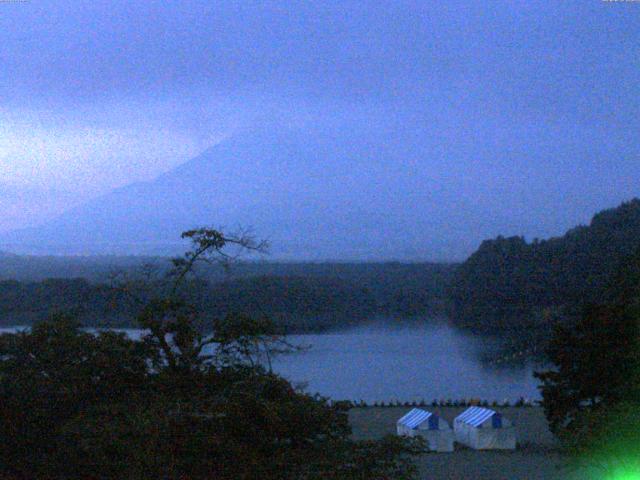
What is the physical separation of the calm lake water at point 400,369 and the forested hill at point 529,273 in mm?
A: 7756

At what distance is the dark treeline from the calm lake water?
4.50 feet

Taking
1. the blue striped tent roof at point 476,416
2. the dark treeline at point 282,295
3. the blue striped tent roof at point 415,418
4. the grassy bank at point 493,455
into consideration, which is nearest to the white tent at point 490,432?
the blue striped tent roof at point 476,416

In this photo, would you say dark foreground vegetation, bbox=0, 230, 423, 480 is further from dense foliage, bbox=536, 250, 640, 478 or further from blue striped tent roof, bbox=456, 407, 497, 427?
blue striped tent roof, bbox=456, 407, 497, 427

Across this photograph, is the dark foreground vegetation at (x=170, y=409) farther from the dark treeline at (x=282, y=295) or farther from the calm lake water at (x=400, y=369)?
the calm lake water at (x=400, y=369)

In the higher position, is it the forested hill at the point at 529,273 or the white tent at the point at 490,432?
the forested hill at the point at 529,273

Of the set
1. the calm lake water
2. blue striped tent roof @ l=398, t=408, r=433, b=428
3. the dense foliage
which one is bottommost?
the calm lake water

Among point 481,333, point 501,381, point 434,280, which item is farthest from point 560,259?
point 501,381

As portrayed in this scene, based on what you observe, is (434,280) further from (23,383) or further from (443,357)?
(23,383)

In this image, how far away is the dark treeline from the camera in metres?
7.69

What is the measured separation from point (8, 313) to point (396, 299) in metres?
36.8

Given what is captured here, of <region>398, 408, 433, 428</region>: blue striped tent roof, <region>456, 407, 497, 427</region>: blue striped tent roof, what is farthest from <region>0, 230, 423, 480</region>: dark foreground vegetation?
<region>456, 407, 497, 427</region>: blue striped tent roof

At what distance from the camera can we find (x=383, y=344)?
33.8 m

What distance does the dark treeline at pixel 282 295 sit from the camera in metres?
7.69

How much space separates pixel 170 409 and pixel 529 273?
45.0m
